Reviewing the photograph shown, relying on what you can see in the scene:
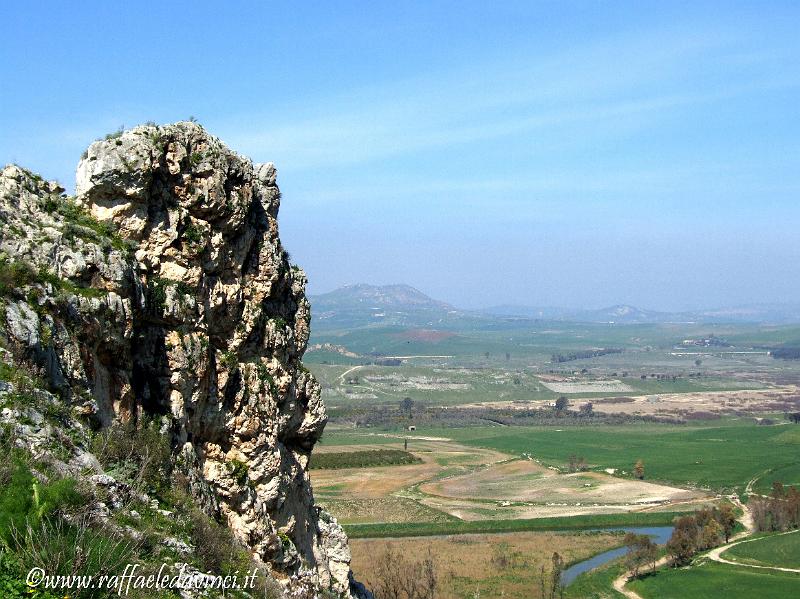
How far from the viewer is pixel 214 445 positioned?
19.9m

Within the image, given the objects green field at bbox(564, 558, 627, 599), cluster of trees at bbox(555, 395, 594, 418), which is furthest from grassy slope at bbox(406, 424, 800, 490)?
green field at bbox(564, 558, 627, 599)

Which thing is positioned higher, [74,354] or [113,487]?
[74,354]

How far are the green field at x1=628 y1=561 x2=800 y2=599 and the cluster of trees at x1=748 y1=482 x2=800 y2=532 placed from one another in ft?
48.9

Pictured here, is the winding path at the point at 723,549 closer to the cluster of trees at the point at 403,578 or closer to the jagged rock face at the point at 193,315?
the cluster of trees at the point at 403,578

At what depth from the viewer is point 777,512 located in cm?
7588

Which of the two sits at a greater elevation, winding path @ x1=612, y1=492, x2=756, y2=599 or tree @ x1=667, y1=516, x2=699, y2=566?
tree @ x1=667, y1=516, x2=699, y2=566

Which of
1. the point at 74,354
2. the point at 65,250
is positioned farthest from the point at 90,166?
the point at 74,354

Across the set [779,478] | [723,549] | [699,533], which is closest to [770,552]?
[723,549]

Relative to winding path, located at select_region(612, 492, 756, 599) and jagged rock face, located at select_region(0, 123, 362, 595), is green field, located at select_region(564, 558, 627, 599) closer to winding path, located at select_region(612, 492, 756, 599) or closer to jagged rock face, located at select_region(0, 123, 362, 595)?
winding path, located at select_region(612, 492, 756, 599)

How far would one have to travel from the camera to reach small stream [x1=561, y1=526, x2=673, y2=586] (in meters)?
62.5

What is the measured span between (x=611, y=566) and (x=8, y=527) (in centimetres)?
6032

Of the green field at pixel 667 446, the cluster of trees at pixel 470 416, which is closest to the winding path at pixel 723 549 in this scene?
the green field at pixel 667 446

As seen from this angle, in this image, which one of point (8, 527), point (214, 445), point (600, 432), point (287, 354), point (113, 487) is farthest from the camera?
point (600, 432)

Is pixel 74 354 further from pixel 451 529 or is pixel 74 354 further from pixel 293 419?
pixel 451 529
